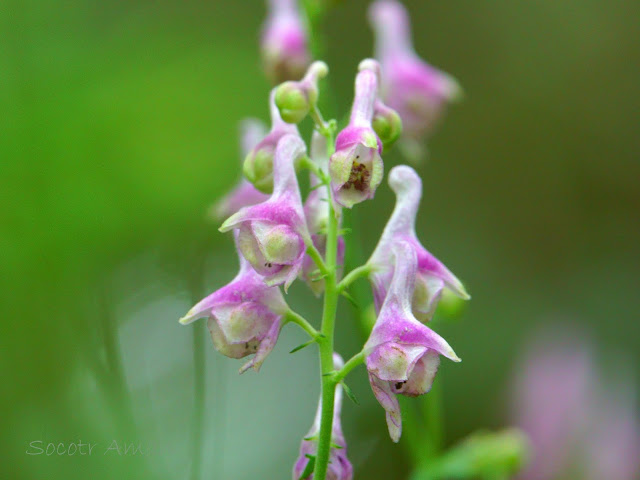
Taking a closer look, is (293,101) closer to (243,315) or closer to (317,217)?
(317,217)

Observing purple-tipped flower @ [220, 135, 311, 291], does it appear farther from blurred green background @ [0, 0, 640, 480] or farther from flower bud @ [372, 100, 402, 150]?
blurred green background @ [0, 0, 640, 480]

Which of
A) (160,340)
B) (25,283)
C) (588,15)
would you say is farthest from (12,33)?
(588,15)

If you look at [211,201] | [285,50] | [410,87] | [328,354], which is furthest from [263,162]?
[211,201]

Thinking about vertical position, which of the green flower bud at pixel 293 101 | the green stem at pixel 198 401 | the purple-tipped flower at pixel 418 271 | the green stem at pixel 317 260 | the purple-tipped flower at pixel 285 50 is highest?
the green flower bud at pixel 293 101

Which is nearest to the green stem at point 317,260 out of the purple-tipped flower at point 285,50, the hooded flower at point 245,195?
the hooded flower at point 245,195

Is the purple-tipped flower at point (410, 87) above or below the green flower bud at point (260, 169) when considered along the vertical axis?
below

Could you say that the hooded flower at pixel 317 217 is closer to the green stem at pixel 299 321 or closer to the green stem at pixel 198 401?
the green stem at pixel 299 321
